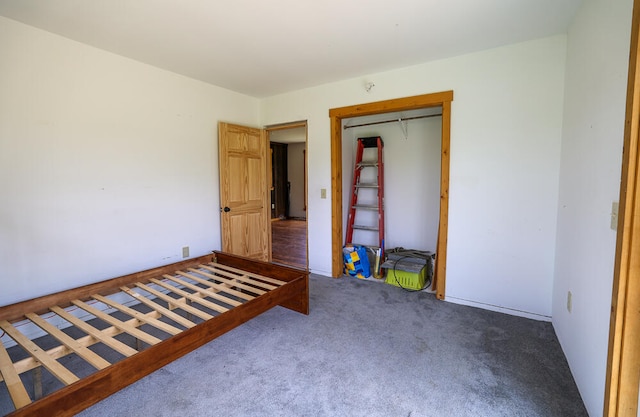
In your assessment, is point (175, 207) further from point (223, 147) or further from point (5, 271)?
point (5, 271)

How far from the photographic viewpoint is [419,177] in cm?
398

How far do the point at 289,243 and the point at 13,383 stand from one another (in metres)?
4.41

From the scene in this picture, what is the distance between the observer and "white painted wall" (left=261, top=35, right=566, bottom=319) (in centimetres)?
252

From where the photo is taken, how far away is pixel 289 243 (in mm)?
5676

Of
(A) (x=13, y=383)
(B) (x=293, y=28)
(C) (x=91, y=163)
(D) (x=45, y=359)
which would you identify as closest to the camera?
(A) (x=13, y=383)

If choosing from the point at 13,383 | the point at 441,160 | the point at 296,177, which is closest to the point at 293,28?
the point at 441,160

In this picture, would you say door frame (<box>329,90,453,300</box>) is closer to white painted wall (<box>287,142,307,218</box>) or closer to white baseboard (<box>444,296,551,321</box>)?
white baseboard (<box>444,296,551,321</box>)

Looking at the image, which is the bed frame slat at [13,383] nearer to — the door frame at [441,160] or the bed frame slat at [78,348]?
the bed frame slat at [78,348]

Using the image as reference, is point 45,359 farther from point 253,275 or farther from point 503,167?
point 503,167

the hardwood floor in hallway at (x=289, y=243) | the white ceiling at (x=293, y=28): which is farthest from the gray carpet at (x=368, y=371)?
the white ceiling at (x=293, y=28)

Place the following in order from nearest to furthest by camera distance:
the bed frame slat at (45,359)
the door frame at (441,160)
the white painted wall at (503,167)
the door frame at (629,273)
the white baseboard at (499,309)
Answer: the door frame at (629,273)
the bed frame slat at (45,359)
the white painted wall at (503,167)
the white baseboard at (499,309)
the door frame at (441,160)

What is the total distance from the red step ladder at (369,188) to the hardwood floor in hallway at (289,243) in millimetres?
898

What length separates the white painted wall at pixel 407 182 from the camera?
12.7 feet

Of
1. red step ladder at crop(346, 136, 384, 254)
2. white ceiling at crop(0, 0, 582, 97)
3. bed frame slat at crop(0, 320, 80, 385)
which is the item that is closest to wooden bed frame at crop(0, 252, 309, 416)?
bed frame slat at crop(0, 320, 80, 385)
